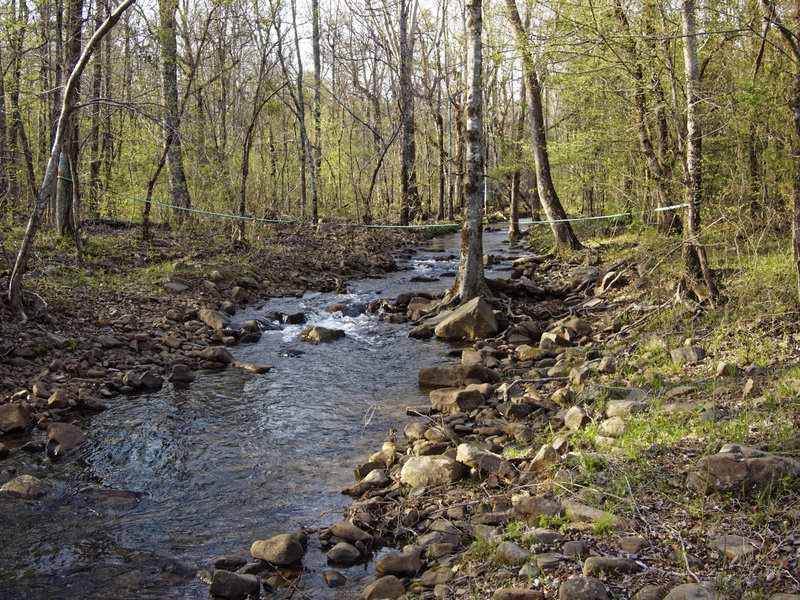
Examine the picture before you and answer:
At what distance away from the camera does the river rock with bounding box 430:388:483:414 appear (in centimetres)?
623

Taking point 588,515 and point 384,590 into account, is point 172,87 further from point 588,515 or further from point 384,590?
point 588,515

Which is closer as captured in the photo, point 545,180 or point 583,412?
point 583,412

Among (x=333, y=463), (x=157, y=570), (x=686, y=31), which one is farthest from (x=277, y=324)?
(x=686, y=31)

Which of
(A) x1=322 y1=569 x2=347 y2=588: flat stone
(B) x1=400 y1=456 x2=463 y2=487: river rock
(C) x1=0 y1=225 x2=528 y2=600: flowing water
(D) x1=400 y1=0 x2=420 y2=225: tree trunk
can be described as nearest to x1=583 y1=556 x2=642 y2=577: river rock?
(C) x1=0 y1=225 x2=528 y2=600: flowing water

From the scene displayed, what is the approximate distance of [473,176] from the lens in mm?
9586

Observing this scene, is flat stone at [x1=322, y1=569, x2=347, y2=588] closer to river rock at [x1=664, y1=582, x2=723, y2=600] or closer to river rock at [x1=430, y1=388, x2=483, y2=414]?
river rock at [x1=664, y1=582, x2=723, y2=600]

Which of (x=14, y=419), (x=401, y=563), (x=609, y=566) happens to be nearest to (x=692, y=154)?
(x=609, y=566)

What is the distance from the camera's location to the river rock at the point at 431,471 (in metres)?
4.59

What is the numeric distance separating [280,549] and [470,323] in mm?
5984

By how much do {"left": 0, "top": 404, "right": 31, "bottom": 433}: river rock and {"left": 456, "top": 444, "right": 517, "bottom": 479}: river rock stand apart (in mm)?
4488

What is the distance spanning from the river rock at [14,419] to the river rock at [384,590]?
442cm

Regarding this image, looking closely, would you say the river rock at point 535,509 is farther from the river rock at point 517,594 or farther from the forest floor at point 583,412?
the river rock at point 517,594

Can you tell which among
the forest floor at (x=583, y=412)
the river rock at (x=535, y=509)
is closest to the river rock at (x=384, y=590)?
the forest floor at (x=583, y=412)

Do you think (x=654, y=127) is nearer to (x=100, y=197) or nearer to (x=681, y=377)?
(x=681, y=377)
